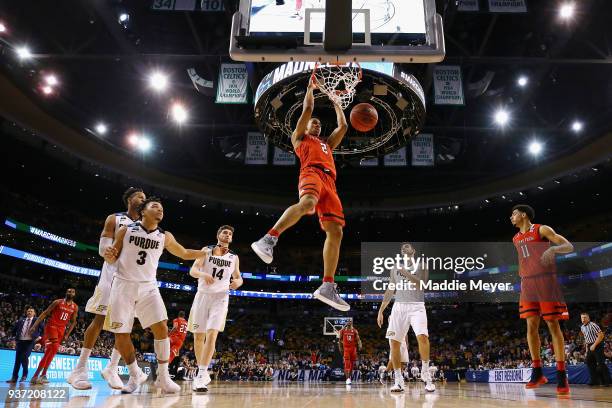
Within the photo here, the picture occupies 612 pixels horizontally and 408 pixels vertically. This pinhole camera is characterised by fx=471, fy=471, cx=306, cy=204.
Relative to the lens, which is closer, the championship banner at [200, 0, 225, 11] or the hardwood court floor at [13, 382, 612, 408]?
the hardwood court floor at [13, 382, 612, 408]

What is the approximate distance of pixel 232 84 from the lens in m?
12.7

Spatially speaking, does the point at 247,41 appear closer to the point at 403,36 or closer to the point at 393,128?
the point at 403,36

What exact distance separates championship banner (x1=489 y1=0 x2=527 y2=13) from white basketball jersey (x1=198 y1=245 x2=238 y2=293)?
27.4 ft

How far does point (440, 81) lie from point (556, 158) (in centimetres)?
1240

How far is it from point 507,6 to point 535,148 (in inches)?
467

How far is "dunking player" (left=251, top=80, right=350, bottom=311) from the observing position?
478 cm

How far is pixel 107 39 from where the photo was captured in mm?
15492

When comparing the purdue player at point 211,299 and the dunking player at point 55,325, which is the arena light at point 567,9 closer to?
the purdue player at point 211,299

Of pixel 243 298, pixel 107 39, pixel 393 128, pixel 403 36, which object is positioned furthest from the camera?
pixel 243 298

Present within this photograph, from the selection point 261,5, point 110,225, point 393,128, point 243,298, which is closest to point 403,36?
point 261,5

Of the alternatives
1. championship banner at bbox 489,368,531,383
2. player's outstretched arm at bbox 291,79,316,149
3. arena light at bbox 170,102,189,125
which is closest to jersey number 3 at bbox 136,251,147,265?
player's outstretched arm at bbox 291,79,316,149

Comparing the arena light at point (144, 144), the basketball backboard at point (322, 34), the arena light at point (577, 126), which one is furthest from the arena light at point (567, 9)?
the arena light at point (144, 144)

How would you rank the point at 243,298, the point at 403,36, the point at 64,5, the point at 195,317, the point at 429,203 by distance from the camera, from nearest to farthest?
the point at 403,36 → the point at 195,317 → the point at 64,5 → the point at 429,203 → the point at 243,298

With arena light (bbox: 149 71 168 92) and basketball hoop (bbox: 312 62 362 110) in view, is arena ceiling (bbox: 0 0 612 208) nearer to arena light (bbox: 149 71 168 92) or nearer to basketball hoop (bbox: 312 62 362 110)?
arena light (bbox: 149 71 168 92)
